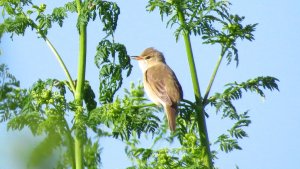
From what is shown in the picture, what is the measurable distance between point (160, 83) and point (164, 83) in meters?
0.10

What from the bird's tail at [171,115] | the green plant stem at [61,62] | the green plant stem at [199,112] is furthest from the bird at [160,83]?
the green plant stem at [61,62]

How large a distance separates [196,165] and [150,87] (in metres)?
2.77

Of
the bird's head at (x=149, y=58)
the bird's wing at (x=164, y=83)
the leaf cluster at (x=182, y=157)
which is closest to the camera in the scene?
the leaf cluster at (x=182, y=157)

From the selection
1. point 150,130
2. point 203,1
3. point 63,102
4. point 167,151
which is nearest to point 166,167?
point 167,151

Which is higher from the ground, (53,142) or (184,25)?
(184,25)

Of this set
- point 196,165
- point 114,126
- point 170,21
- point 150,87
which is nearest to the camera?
point 196,165

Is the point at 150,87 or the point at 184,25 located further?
the point at 150,87

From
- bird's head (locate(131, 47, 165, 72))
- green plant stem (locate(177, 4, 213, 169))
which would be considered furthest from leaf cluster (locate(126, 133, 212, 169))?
bird's head (locate(131, 47, 165, 72))

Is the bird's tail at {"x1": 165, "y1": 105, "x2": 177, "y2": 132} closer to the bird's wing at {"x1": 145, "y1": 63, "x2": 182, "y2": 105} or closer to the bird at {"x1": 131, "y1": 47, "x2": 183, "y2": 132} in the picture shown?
the bird at {"x1": 131, "y1": 47, "x2": 183, "y2": 132}

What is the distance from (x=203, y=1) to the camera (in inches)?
177

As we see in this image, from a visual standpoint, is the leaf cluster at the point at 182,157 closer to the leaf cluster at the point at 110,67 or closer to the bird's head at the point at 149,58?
the leaf cluster at the point at 110,67

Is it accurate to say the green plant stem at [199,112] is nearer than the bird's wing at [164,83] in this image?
Yes

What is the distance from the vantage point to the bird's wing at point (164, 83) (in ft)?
18.7

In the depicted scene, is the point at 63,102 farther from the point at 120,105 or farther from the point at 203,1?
the point at 203,1
